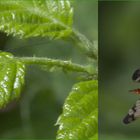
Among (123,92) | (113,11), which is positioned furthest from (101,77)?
(113,11)

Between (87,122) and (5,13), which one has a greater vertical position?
(5,13)

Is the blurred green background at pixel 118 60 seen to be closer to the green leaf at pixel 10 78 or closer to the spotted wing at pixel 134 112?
the spotted wing at pixel 134 112

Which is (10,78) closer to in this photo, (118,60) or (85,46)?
(85,46)

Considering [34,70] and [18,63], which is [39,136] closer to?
[34,70]

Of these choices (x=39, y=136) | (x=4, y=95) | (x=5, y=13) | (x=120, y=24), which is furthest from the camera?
(x=120, y=24)

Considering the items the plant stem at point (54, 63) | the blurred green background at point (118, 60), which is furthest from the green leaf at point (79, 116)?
the blurred green background at point (118, 60)
